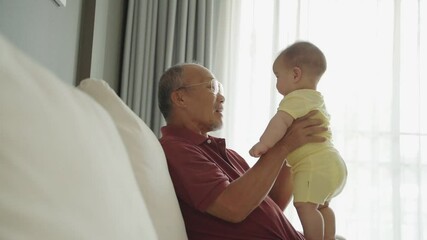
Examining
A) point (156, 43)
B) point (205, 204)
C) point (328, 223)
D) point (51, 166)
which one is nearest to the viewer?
point (51, 166)

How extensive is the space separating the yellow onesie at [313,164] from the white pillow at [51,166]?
822 millimetres

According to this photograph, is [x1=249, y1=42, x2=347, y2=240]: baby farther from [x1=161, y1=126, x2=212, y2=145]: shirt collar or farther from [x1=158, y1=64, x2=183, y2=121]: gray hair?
[x1=158, y1=64, x2=183, y2=121]: gray hair

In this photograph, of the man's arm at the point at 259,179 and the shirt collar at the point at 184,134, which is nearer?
the man's arm at the point at 259,179

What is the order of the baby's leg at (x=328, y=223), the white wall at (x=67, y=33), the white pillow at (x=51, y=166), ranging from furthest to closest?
1. the baby's leg at (x=328, y=223)
2. the white wall at (x=67, y=33)
3. the white pillow at (x=51, y=166)

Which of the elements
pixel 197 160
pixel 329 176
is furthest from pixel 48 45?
pixel 329 176

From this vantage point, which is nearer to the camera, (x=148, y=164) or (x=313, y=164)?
(x=148, y=164)

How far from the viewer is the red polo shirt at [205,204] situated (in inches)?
53.7

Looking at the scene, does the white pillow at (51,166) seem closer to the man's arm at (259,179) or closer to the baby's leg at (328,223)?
the man's arm at (259,179)

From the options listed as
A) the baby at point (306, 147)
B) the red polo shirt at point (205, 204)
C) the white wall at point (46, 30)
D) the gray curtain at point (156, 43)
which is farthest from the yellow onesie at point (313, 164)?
the gray curtain at point (156, 43)

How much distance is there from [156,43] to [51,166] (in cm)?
239

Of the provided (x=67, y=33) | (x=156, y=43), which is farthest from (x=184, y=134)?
(x=156, y=43)

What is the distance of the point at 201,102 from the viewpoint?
5.82 ft

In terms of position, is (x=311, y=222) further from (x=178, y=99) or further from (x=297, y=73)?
(x=178, y=99)

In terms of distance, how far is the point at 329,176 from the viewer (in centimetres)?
147
